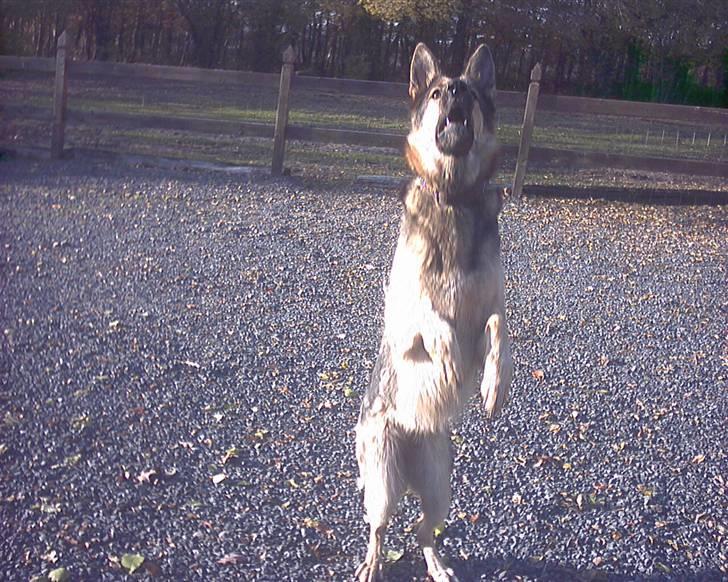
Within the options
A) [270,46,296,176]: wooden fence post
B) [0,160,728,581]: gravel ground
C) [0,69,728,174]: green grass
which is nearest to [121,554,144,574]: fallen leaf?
[0,160,728,581]: gravel ground

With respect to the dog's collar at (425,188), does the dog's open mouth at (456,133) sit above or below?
above

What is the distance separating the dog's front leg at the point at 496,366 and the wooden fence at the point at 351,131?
856cm

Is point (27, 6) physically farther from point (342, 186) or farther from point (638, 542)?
point (638, 542)

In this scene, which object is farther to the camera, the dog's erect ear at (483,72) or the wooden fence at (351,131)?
the wooden fence at (351,131)

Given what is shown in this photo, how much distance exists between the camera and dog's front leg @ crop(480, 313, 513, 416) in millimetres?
3225

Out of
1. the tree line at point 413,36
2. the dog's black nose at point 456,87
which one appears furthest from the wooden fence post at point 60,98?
the dog's black nose at point 456,87

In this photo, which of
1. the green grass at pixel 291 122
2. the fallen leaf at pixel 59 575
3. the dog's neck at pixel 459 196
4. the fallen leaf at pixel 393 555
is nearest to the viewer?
the dog's neck at pixel 459 196

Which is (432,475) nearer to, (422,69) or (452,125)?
(452,125)

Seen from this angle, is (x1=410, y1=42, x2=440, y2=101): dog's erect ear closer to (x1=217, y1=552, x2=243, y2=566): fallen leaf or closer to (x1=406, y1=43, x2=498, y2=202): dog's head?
(x1=406, y1=43, x2=498, y2=202): dog's head

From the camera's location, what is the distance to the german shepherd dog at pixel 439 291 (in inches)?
125

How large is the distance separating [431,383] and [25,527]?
1.97 m

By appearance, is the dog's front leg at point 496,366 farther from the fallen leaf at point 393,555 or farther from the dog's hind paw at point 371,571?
the fallen leaf at point 393,555

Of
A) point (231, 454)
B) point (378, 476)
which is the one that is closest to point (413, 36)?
point (231, 454)

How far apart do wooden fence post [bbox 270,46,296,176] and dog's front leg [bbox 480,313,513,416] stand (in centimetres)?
899
